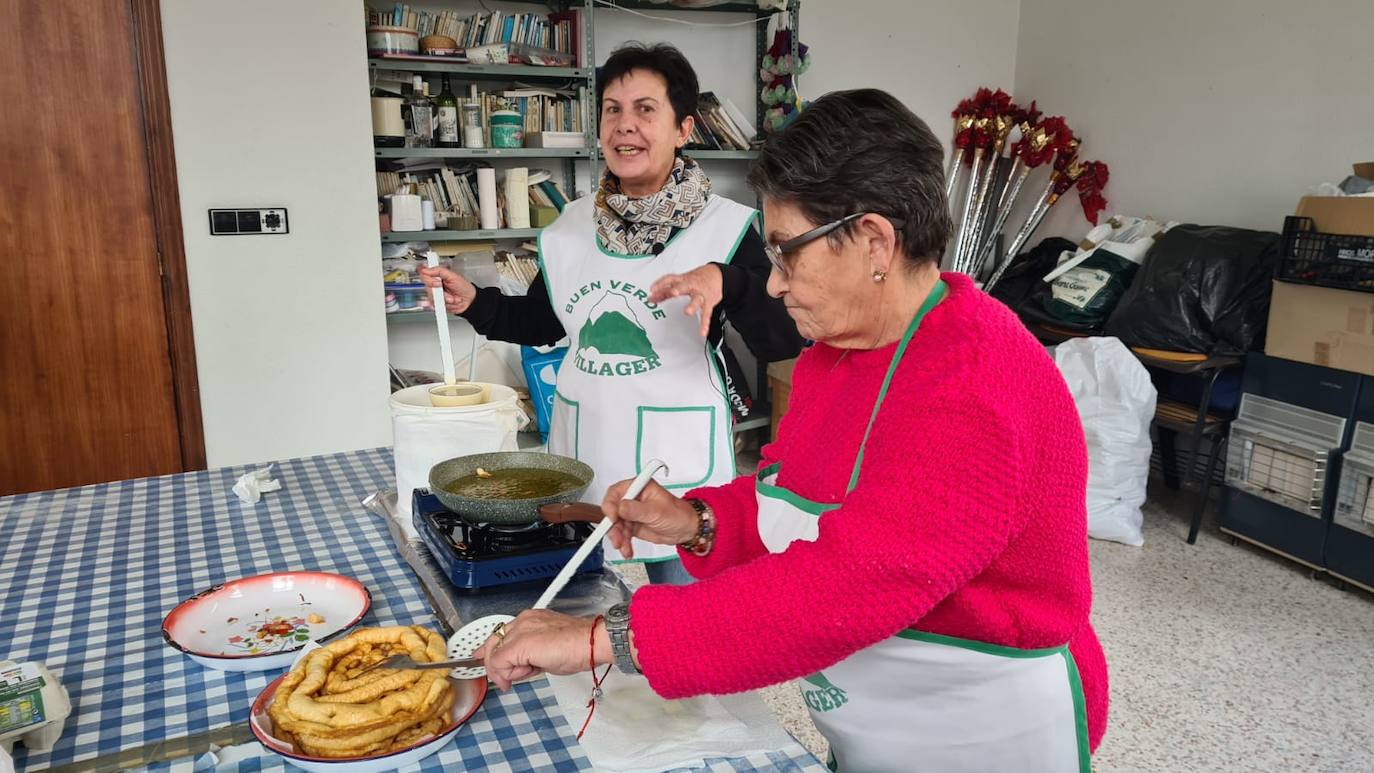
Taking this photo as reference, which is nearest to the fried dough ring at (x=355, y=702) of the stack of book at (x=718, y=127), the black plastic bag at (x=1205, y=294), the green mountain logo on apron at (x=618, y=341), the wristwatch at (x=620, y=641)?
the wristwatch at (x=620, y=641)

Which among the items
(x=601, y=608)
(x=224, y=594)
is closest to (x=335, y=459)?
(x=224, y=594)

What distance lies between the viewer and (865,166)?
3.27 ft

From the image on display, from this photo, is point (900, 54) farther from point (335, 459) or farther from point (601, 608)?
point (601, 608)

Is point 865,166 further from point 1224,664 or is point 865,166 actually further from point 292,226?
point 292,226

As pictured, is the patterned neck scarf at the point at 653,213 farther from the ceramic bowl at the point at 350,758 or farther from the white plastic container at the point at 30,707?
the white plastic container at the point at 30,707

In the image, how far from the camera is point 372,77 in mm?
3688

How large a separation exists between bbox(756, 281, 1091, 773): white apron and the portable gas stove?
1.32 ft

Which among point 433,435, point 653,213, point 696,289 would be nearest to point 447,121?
point 653,213

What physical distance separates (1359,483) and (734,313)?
8.39 feet

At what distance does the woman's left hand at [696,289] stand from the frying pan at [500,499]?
30 centimetres

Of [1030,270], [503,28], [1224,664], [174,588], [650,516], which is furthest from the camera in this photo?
[1030,270]

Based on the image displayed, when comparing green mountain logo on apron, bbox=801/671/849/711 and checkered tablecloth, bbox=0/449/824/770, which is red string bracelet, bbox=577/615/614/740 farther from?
green mountain logo on apron, bbox=801/671/849/711

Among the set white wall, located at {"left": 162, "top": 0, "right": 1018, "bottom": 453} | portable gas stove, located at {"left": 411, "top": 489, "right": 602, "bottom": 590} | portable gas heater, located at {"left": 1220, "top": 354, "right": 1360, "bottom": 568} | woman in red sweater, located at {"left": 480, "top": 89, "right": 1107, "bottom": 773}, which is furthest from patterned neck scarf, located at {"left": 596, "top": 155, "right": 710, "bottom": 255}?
portable gas heater, located at {"left": 1220, "top": 354, "right": 1360, "bottom": 568}

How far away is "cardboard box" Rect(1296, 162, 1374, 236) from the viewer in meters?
3.00
